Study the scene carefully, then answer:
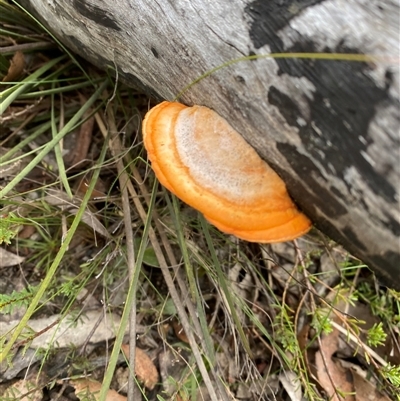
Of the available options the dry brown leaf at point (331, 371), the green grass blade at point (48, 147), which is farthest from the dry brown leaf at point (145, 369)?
the green grass blade at point (48, 147)

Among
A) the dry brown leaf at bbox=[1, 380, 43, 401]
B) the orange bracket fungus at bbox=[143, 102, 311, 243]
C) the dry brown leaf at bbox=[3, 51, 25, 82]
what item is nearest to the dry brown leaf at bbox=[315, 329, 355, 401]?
the orange bracket fungus at bbox=[143, 102, 311, 243]

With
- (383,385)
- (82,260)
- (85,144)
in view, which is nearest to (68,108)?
(85,144)

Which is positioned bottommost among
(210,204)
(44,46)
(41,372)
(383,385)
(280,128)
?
(41,372)

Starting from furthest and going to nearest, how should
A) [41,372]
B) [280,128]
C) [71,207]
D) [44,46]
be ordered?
[44,46], [71,207], [41,372], [280,128]

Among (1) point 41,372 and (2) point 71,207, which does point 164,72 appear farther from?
(1) point 41,372

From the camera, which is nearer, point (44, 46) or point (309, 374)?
point (309, 374)

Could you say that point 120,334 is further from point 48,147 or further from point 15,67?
point 15,67

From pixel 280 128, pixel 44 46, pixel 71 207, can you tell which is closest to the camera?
pixel 280 128

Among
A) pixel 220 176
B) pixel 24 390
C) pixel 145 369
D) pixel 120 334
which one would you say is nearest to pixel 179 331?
pixel 145 369

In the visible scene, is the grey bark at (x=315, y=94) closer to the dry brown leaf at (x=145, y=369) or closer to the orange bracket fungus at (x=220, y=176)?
the orange bracket fungus at (x=220, y=176)
